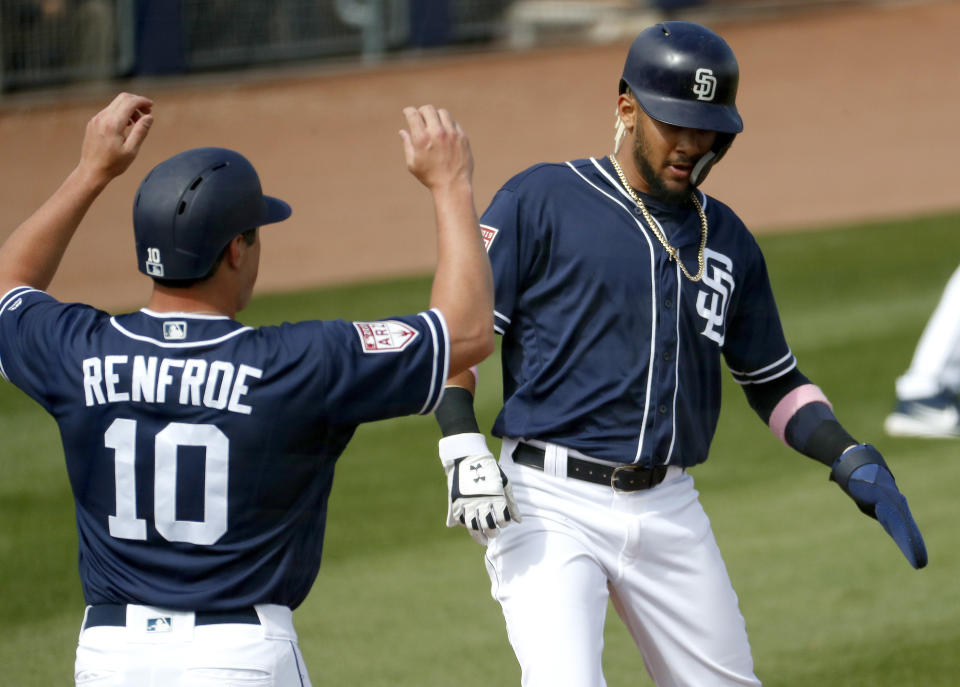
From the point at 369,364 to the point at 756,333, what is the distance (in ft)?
5.10

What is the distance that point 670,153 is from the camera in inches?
141

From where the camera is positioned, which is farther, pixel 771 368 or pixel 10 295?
pixel 771 368

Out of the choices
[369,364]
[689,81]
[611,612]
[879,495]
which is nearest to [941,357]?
[611,612]

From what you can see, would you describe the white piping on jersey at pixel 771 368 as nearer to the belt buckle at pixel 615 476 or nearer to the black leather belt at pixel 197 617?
the belt buckle at pixel 615 476

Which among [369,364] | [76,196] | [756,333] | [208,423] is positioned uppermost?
[76,196]

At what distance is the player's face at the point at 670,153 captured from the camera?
357 centimetres

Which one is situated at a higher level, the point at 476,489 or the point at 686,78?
the point at 686,78

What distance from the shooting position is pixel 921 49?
15.2m

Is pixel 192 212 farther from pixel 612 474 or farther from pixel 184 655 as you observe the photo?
pixel 612 474

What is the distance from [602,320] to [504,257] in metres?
0.31

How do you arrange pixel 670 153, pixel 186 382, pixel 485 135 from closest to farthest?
pixel 186 382, pixel 670 153, pixel 485 135

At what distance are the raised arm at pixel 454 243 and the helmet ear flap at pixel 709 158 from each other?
3.48 feet

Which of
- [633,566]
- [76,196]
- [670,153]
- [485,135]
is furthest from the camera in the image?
[485,135]

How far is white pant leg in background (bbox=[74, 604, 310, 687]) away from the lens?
261 centimetres
